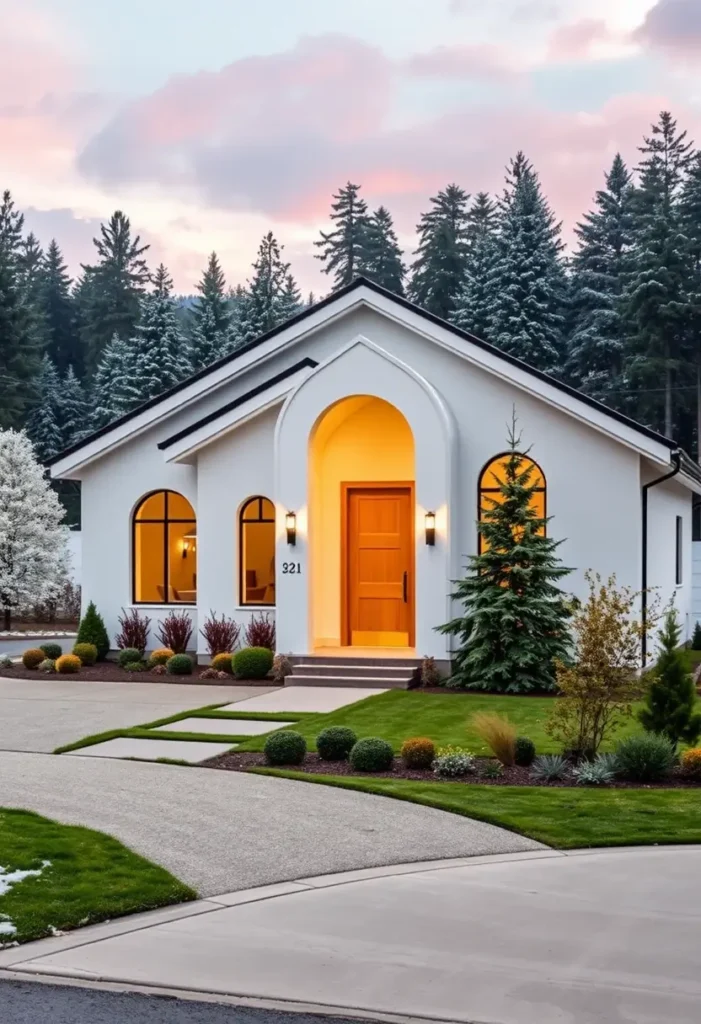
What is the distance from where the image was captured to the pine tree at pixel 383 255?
222 feet

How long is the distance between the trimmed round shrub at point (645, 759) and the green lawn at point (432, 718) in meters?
1.36

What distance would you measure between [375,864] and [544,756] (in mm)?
3766

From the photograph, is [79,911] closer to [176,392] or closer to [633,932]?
[633,932]

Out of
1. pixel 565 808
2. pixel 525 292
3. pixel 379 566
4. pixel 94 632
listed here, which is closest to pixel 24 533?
pixel 94 632

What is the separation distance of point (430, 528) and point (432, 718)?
15.2 feet

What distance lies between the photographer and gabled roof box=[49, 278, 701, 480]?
1873cm

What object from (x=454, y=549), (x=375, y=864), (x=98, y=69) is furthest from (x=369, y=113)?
(x=375, y=864)

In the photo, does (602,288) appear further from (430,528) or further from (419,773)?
(419,773)

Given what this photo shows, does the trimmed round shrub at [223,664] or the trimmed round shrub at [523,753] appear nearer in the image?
the trimmed round shrub at [523,753]

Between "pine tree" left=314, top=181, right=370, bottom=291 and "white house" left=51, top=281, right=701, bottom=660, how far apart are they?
47277 mm

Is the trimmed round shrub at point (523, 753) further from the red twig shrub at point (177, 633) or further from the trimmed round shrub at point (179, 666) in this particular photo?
Answer: the red twig shrub at point (177, 633)

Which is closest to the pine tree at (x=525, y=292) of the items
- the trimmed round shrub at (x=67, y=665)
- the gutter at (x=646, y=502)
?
the gutter at (x=646, y=502)

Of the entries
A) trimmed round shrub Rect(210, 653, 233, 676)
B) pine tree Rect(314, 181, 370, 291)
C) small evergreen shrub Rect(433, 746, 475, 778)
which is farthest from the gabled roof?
pine tree Rect(314, 181, 370, 291)

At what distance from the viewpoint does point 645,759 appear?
35.3 ft
